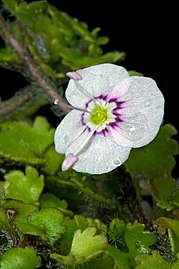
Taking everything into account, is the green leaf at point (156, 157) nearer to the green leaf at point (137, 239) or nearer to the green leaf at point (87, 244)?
the green leaf at point (137, 239)

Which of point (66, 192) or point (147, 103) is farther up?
point (147, 103)

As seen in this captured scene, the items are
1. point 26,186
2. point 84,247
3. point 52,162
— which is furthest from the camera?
point 52,162

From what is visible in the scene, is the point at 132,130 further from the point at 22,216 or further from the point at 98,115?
the point at 22,216

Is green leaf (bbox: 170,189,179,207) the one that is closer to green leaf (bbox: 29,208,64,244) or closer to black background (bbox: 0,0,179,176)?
green leaf (bbox: 29,208,64,244)

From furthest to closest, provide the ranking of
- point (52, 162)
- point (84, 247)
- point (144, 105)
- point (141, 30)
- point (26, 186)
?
1. point (141, 30)
2. point (52, 162)
3. point (26, 186)
4. point (144, 105)
5. point (84, 247)

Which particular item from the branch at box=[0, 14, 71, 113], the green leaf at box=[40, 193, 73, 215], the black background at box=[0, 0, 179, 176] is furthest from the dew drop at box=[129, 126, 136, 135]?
the black background at box=[0, 0, 179, 176]

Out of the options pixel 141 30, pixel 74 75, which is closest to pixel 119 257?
pixel 74 75
